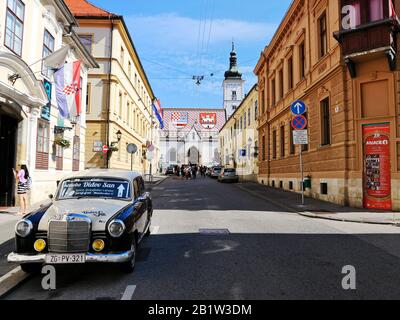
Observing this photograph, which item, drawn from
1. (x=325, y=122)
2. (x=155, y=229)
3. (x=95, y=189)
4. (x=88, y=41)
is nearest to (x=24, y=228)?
(x=95, y=189)

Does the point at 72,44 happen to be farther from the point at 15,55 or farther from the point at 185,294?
the point at 185,294

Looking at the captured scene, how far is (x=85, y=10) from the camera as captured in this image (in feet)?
89.3

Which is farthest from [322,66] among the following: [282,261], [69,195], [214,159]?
[214,159]

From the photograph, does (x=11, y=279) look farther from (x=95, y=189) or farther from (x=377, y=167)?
(x=377, y=167)

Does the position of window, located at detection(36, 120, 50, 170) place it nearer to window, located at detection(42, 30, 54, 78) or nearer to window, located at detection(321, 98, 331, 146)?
window, located at detection(42, 30, 54, 78)

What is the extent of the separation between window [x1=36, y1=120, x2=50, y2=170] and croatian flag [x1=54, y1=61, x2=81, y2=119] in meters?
1.25

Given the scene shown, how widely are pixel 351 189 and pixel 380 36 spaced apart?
19.1ft

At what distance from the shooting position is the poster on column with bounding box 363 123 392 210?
483 inches

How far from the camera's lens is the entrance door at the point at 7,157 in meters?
12.6

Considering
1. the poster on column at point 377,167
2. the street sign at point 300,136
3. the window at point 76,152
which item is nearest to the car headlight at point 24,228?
the street sign at point 300,136

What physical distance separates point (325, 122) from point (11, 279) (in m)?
14.8

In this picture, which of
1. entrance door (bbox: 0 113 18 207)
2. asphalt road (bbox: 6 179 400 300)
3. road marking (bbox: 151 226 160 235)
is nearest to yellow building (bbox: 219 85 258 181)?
entrance door (bbox: 0 113 18 207)

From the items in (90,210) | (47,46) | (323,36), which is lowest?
(90,210)

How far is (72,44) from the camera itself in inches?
690
